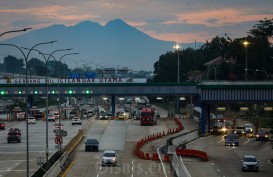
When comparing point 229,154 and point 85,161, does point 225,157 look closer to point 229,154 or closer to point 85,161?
point 229,154

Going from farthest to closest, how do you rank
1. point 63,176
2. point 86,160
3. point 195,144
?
point 195,144 → point 86,160 → point 63,176

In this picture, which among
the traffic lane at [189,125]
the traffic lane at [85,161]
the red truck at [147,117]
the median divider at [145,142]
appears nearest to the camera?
the traffic lane at [85,161]

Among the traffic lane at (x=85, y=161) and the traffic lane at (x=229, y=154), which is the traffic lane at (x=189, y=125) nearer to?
the traffic lane at (x=229, y=154)

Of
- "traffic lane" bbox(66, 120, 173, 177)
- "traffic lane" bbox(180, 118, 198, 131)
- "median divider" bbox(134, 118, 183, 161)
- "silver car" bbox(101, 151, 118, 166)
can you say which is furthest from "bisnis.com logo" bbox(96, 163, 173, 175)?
"traffic lane" bbox(180, 118, 198, 131)

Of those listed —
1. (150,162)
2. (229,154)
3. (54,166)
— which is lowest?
(229,154)

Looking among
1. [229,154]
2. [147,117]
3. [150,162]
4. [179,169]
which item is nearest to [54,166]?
[179,169]

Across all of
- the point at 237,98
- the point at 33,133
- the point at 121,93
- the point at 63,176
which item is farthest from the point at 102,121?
the point at 63,176

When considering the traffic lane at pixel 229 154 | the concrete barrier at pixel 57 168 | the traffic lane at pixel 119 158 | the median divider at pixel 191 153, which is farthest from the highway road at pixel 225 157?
the concrete barrier at pixel 57 168

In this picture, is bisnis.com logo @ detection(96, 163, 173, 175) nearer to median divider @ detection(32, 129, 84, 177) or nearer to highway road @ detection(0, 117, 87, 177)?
median divider @ detection(32, 129, 84, 177)

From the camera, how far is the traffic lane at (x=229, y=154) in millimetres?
63522

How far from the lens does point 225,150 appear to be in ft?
277

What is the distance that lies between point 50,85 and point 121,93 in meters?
14.6

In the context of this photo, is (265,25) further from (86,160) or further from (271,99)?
(86,160)

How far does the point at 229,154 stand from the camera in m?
80.2
